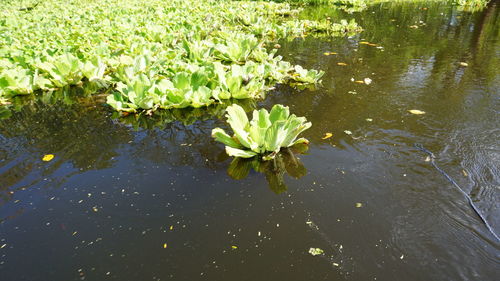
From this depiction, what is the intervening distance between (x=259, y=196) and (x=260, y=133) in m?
0.50

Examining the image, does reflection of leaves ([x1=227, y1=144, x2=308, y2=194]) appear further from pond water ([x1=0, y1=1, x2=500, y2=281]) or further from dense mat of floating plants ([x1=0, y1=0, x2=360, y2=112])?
dense mat of floating plants ([x1=0, y1=0, x2=360, y2=112])

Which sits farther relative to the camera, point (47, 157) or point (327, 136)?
point (327, 136)

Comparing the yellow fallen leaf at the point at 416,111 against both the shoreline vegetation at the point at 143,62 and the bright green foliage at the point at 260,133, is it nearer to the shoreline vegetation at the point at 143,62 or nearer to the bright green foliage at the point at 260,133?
the shoreline vegetation at the point at 143,62

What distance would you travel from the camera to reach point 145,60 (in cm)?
416

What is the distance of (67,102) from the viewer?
3721 millimetres

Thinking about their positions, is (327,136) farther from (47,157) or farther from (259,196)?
(47,157)

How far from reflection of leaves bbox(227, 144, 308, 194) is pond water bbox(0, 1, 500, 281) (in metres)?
0.02

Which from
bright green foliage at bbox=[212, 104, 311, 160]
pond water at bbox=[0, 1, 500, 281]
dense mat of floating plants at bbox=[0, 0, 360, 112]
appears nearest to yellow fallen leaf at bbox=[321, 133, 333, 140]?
pond water at bbox=[0, 1, 500, 281]

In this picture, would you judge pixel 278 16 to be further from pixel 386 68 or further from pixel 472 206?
pixel 472 206

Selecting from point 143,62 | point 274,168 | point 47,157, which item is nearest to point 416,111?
point 274,168

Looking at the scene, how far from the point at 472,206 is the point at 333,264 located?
99 cm

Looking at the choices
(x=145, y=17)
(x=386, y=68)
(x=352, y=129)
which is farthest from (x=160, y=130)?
(x=145, y=17)

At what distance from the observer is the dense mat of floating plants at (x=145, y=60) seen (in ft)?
11.1

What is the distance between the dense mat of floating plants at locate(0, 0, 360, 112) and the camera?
338 cm
